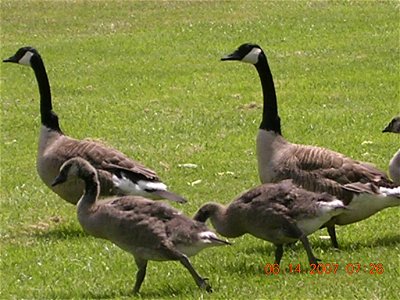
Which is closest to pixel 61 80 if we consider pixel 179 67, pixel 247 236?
pixel 179 67

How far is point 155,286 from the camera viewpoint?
371 inches

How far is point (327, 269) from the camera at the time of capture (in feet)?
30.8

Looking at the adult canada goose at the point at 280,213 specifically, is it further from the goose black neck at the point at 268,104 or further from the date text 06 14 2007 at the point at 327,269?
the goose black neck at the point at 268,104

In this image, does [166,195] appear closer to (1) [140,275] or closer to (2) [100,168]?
(2) [100,168]

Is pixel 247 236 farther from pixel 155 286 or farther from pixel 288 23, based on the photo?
pixel 288 23

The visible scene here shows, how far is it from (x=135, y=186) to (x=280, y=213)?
276 centimetres

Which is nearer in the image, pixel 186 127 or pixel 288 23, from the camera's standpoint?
pixel 186 127

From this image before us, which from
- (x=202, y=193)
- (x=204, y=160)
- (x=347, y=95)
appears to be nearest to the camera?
(x=202, y=193)

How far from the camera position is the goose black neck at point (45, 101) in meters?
13.1

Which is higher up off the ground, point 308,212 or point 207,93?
point 308,212

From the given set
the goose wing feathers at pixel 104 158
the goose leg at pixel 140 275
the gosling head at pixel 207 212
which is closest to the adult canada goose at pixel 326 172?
the gosling head at pixel 207 212

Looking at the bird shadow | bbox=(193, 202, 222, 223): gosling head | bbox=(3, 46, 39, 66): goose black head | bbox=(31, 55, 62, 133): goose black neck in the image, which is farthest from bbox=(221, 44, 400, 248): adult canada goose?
bbox=(3, 46, 39, 66): goose black head

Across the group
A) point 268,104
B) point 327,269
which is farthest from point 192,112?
point 327,269

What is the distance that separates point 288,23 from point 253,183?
15.9m
